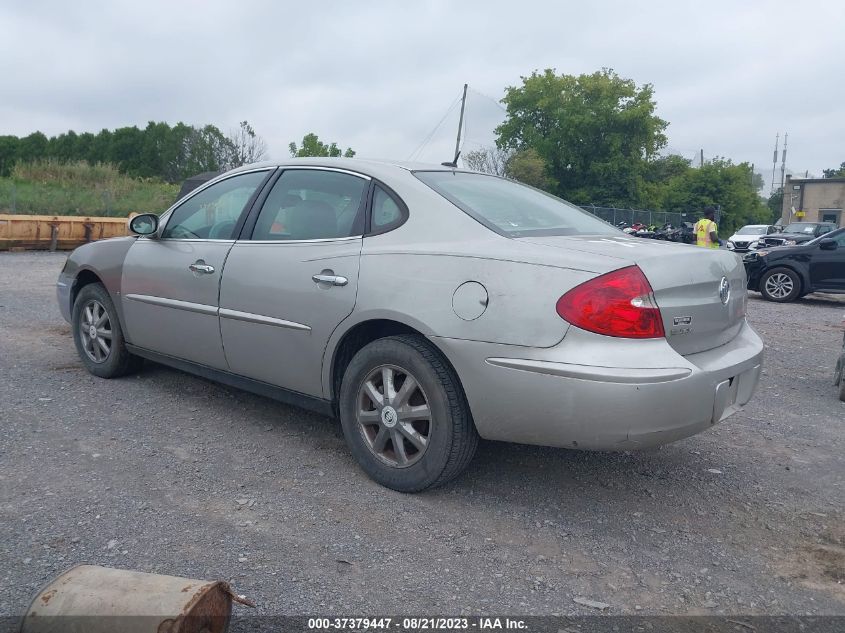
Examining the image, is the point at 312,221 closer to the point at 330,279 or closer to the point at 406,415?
the point at 330,279

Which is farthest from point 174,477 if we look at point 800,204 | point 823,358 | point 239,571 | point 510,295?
point 800,204

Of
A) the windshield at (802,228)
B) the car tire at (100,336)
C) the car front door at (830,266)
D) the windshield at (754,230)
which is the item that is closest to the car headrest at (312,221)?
the car tire at (100,336)

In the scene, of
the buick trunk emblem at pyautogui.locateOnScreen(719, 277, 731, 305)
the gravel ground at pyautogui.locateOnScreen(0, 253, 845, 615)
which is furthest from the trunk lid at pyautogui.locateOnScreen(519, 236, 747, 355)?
the gravel ground at pyautogui.locateOnScreen(0, 253, 845, 615)

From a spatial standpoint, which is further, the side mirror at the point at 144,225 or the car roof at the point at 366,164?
the side mirror at the point at 144,225

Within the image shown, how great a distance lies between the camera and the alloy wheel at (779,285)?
43.1ft

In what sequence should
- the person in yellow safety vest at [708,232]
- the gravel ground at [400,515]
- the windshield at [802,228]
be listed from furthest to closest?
the windshield at [802,228] < the person in yellow safety vest at [708,232] < the gravel ground at [400,515]

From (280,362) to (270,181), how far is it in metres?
1.11

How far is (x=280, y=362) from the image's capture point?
3.98 m

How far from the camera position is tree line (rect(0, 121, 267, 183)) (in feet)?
174

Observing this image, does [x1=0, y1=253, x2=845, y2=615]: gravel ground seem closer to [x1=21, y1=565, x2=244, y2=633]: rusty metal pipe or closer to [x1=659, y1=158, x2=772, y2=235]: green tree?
[x1=21, y1=565, x2=244, y2=633]: rusty metal pipe

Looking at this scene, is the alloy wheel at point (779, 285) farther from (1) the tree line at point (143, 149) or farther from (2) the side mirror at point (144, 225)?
(1) the tree line at point (143, 149)

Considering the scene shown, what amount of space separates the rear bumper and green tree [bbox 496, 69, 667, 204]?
58.1 m

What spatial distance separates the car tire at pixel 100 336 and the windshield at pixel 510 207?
8.42 ft

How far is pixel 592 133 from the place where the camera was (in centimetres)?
6097
